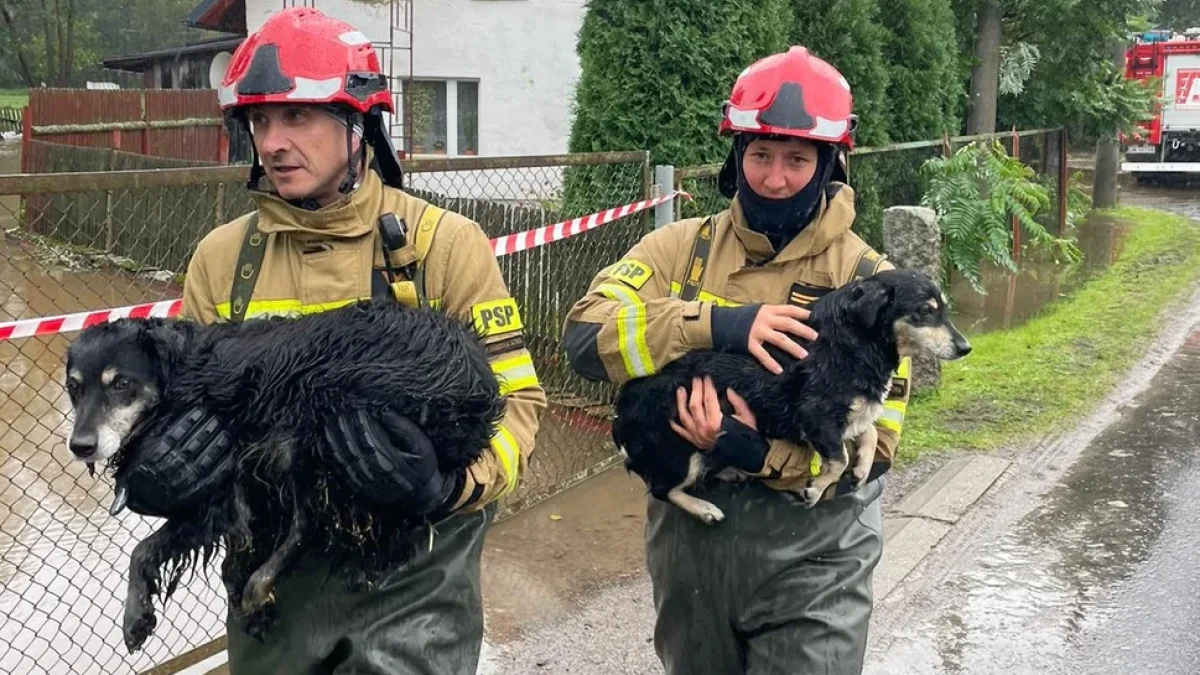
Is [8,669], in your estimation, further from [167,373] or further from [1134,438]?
[1134,438]

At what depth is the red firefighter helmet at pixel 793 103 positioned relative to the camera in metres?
2.71

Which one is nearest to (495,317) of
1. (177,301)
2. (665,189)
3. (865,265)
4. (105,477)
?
(865,265)

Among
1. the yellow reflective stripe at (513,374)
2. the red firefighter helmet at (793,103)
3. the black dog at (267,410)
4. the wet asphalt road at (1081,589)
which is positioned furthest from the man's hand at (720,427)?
the wet asphalt road at (1081,589)

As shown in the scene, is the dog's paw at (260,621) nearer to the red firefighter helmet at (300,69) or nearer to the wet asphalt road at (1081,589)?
the red firefighter helmet at (300,69)

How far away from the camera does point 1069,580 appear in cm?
545

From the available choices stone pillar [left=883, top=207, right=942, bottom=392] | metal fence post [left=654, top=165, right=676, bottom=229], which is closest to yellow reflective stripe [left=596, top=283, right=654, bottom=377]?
metal fence post [left=654, top=165, right=676, bottom=229]

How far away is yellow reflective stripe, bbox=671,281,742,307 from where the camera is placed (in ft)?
9.55

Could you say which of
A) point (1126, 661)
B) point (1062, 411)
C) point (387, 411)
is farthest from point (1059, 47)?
point (387, 411)

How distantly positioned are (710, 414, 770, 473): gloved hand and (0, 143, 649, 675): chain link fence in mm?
1231

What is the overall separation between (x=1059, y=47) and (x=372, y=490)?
16308mm

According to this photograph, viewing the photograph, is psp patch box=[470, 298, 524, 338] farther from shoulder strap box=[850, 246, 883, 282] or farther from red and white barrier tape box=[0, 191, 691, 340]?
red and white barrier tape box=[0, 191, 691, 340]

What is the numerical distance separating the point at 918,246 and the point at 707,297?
5.85 metres

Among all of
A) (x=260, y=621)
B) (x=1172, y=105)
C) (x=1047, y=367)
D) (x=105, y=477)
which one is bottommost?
(x=1047, y=367)

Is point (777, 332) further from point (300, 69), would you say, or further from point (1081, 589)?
point (1081, 589)
